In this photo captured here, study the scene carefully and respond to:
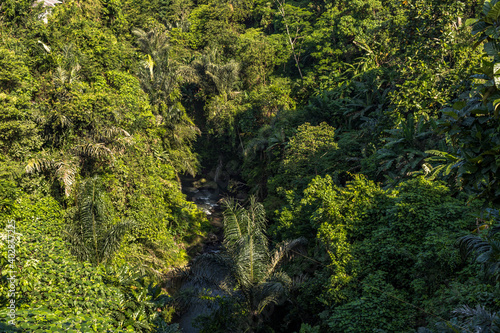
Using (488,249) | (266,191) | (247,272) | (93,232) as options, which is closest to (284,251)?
(247,272)

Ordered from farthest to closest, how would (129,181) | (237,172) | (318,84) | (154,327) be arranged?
(237,172), (318,84), (129,181), (154,327)

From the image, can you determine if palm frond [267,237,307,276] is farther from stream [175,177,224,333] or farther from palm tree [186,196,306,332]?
stream [175,177,224,333]

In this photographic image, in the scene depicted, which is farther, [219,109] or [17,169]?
[219,109]

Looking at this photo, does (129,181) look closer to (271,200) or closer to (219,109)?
(271,200)

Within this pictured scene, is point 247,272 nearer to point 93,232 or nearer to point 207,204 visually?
point 93,232

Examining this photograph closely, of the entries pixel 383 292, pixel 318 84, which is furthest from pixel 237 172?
pixel 383 292

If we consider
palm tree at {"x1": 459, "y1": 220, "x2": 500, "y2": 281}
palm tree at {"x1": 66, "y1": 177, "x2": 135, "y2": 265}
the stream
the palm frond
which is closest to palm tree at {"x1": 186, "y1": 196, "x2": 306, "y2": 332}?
the palm frond
